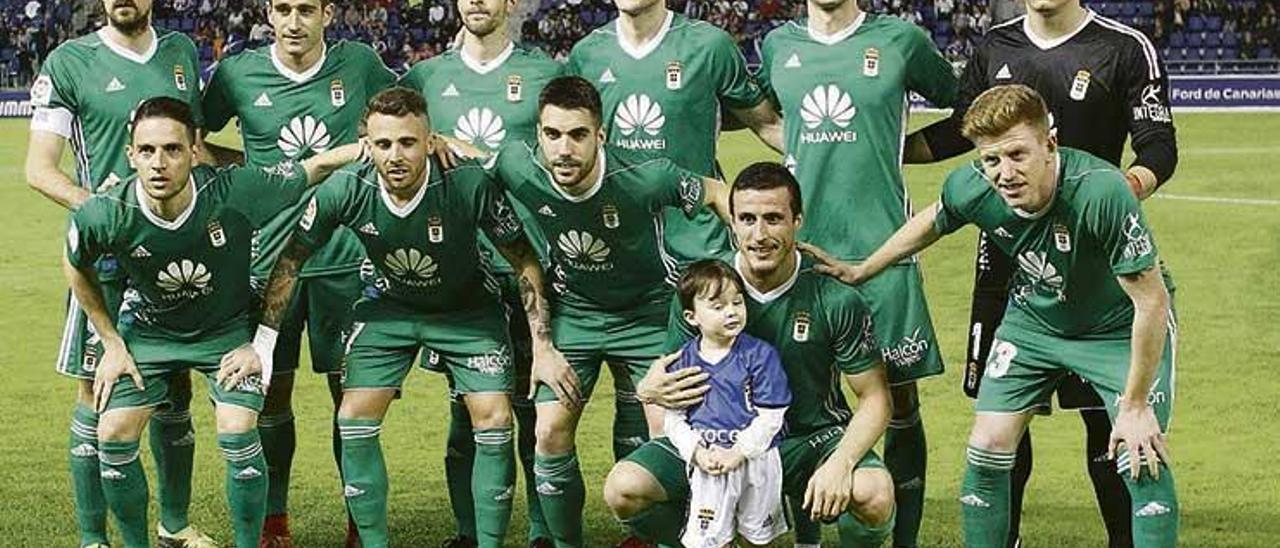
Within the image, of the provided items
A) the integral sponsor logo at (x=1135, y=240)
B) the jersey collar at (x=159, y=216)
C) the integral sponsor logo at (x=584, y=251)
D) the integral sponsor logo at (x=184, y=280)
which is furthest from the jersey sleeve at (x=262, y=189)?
the integral sponsor logo at (x=1135, y=240)

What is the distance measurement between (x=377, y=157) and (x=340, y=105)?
823 millimetres

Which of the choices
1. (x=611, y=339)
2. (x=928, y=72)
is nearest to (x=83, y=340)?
(x=611, y=339)

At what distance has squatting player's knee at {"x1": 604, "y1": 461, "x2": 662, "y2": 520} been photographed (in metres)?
6.06

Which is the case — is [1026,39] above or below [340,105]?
above

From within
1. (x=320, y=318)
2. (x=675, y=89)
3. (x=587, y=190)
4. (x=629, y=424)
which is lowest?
(x=629, y=424)

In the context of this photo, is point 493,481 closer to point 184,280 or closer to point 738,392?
point 738,392

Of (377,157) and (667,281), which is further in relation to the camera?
(667,281)

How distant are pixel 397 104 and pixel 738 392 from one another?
149 centimetres

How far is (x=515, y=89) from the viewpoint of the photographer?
7062mm

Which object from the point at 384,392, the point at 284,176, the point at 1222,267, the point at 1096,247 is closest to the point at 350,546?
the point at 384,392

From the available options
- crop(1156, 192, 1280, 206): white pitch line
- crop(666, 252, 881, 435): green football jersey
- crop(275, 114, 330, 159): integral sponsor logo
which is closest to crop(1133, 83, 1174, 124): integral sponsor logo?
crop(666, 252, 881, 435): green football jersey

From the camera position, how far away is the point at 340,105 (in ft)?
23.6

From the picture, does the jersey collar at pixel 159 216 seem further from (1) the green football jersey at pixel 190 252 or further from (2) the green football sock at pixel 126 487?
(2) the green football sock at pixel 126 487

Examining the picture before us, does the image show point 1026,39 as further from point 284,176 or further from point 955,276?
point 955,276
